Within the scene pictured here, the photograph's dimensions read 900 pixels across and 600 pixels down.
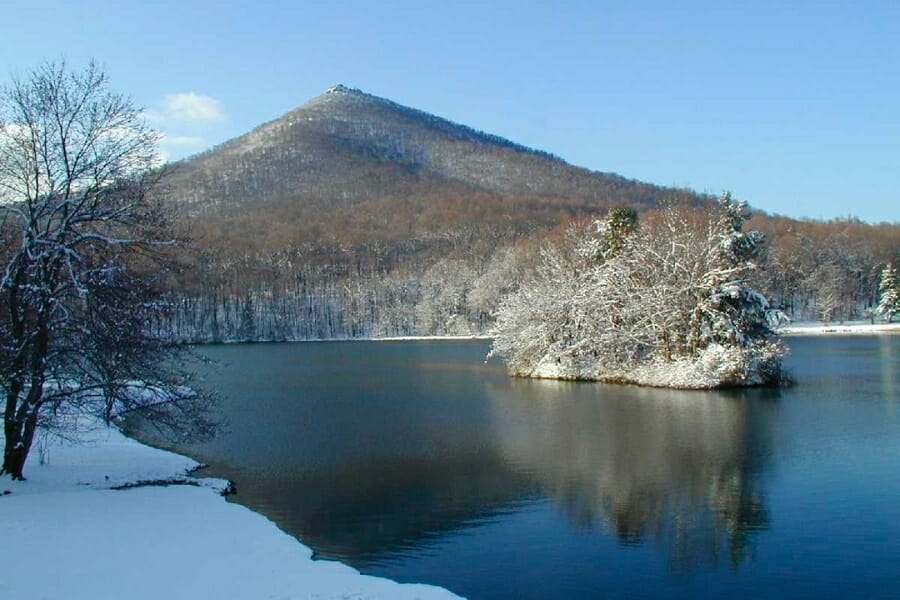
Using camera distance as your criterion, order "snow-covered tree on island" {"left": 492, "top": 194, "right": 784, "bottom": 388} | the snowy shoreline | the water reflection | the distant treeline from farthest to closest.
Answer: the distant treeline < the snowy shoreline < "snow-covered tree on island" {"left": 492, "top": 194, "right": 784, "bottom": 388} < the water reflection

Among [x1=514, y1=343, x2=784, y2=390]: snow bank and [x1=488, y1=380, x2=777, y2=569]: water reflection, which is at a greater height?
[x1=514, y1=343, x2=784, y2=390]: snow bank

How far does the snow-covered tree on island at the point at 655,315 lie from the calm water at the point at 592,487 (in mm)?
3297

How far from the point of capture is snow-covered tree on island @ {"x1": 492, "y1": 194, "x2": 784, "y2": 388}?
4062cm

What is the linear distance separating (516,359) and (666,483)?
3057 centimetres

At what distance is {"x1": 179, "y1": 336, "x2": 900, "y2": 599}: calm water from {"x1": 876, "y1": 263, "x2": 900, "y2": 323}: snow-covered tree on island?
68.7 m

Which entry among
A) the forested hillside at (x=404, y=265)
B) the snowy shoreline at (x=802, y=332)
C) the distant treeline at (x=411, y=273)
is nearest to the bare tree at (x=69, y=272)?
the snowy shoreline at (x=802, y=332)

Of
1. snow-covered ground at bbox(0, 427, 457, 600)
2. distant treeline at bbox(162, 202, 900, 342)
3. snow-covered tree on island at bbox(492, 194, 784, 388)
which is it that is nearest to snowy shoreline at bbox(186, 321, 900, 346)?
distant treeline at bbox(162, 202, 900, 342)

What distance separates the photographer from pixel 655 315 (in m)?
43.4

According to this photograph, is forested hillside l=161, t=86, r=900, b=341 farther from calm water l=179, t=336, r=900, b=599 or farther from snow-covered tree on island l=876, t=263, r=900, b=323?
calm water l=179, t=336, r=900, b=599

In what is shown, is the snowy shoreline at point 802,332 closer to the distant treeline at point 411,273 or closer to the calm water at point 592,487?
the distant treeline at point 411,273

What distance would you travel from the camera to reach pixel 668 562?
550 inches

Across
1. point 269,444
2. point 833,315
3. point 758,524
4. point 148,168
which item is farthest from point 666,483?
point 833,315

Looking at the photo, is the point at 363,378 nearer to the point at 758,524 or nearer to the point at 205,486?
the point at 205,486

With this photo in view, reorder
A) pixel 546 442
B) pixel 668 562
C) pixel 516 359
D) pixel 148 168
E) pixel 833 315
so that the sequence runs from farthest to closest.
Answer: pixel 833 315 → pixel 516 359 → pixel 546 442 → pixel 148 168 → pixel 668 562
